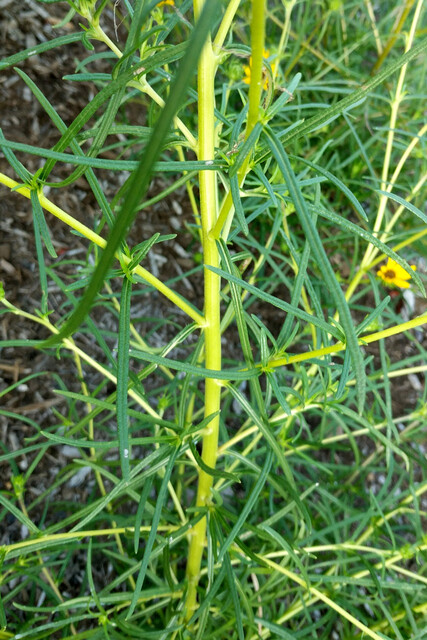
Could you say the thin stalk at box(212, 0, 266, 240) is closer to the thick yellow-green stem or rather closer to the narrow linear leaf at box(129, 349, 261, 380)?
the thick yellow-green stem

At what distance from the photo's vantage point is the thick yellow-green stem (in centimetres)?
56

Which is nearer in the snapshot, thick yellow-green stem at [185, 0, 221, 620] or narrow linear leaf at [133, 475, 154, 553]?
thick yellow-green stem at [185, 0, 221, 620]

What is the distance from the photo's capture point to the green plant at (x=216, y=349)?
1.74ft

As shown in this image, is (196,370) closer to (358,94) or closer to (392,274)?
(358,94)

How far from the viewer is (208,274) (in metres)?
0.68

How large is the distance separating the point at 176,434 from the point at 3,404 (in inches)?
32.1

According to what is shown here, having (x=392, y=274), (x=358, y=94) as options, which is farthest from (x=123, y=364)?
(x=392, y=274)

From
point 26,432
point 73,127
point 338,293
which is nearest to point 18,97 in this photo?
point 26,432

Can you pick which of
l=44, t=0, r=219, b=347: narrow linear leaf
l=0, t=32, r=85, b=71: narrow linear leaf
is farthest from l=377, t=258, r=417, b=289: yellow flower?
l=44, t=0, r=219, b=347: narrow linear leaf

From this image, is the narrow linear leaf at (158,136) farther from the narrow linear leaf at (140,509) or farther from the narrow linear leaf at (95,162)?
the narrow linear leaf at (140,509)

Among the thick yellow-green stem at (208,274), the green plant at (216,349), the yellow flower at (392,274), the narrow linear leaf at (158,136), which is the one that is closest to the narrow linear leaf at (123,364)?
the green plant at (216,349)

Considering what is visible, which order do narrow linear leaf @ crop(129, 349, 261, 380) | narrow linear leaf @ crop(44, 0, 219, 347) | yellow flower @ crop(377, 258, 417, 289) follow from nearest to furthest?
narrow linear leaf @ crop(44, 0, 219, 347) < narrow linear leaf @ crop(129, 349, 261, 380) < yellow flower @ crop(377, 258, 417, 289)

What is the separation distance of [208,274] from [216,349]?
0.12 m

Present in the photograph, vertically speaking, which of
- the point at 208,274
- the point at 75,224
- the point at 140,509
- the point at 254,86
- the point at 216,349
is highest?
the point at 254,86
